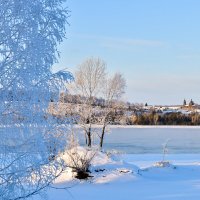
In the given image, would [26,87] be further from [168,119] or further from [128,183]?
[168,119]

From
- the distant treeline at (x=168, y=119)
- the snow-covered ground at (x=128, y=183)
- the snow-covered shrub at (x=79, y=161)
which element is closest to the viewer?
the snow-covered ground at (x=128, y=183)

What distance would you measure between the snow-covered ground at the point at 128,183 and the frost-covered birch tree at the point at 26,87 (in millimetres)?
4570

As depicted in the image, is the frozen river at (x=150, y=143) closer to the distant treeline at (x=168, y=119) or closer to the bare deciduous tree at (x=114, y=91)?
the bare deciduous tree at (x=114, y=91)

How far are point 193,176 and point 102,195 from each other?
6694mm

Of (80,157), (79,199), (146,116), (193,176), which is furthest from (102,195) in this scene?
(146,116)

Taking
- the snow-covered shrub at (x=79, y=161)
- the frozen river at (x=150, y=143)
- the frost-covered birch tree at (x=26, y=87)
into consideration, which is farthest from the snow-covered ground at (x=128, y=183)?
the frozen river at (x=150, y=143)

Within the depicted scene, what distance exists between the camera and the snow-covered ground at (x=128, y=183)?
14.3m

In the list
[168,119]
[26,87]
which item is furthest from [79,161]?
[168,119]

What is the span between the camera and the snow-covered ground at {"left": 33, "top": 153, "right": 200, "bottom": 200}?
14.3m

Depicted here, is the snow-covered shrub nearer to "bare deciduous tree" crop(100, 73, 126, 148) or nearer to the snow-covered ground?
the snow-covered ground

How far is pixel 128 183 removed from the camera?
1723 cm

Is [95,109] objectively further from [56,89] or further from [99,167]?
[56,89]

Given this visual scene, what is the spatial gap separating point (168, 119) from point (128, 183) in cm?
7887

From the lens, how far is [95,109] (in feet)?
116
